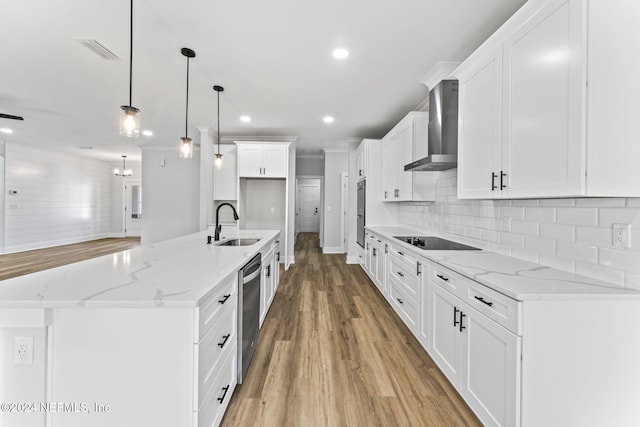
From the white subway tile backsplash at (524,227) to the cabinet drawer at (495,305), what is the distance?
69 centimetres

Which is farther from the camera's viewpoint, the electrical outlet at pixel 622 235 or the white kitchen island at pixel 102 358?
the electrical outlet at pixel 622 235

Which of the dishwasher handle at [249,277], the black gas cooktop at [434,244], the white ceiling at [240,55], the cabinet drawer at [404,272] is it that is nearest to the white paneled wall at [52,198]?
the white ceiling at [240,55]

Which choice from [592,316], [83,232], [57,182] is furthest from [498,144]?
[83,232]

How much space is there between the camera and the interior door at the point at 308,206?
11.4 meters

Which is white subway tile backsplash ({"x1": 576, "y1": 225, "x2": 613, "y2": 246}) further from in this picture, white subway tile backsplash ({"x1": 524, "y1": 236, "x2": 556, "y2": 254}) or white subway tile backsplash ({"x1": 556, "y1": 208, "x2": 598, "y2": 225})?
white subway tile backsplash ({"x1": 524, "y1": 236, "x2": 556, "y2": 254})

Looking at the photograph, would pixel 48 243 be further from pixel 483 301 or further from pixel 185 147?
pixel 483 301

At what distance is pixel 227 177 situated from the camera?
5.75 meters

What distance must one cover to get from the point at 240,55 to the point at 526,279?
2892mm

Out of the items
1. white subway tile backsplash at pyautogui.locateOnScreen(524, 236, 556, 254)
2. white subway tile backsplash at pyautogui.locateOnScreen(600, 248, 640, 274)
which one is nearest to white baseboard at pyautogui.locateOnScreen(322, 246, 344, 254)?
white subway tile backsplash at pyautogui.locateOnScreen(524, 236, 556, 254)

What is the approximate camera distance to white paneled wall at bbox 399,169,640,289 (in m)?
1.37

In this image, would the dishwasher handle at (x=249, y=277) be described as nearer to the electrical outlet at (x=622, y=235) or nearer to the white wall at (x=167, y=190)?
the electrical outlet at (x=622, y=235)

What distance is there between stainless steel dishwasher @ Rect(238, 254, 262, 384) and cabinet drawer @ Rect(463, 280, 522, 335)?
1.40m

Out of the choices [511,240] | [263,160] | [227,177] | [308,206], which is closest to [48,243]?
[227,177]

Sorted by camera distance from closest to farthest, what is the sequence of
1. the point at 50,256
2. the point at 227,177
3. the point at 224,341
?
the point at 224,341, the point at 227,177, the point at 50,256
